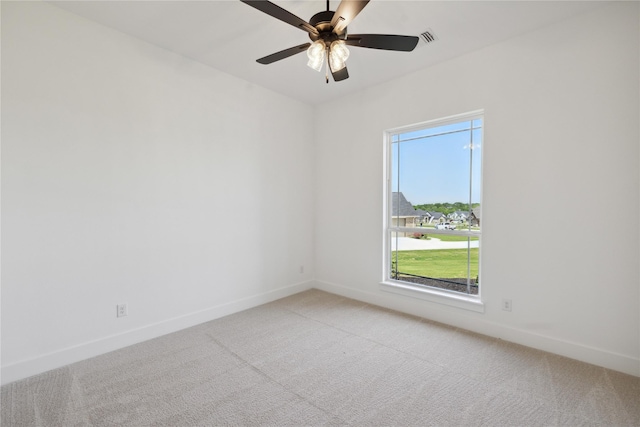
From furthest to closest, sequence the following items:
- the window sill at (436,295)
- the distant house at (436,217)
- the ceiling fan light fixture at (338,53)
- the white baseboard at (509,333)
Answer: the distant house at (436,217) < the window sill at (436,295) < the white baseboard at (509,333) < the ceiling fan light fixture at (338,53)

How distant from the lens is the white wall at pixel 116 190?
2186 millimetres

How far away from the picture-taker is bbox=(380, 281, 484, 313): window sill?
302 centimetres

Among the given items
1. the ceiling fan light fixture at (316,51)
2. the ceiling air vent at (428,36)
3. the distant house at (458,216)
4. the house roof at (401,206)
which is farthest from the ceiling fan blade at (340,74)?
the distant house at (458,216)

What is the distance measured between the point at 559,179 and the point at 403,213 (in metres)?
1.58

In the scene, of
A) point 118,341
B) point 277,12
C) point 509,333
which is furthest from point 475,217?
point 118,341

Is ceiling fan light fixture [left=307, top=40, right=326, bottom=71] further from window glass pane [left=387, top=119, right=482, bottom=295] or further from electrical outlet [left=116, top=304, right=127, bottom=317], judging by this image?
electrical outlet [left=116, top=304, right=127, bottom=317]

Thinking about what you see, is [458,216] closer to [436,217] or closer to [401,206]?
[436,217]

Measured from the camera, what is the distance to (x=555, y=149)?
253cm

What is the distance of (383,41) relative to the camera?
190 centimetres

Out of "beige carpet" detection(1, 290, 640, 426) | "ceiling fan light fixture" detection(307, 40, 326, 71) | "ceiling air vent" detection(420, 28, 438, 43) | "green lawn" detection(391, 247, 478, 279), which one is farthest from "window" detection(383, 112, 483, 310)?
"ceiling fan light fixture" detection(307, 40, 326, 71)

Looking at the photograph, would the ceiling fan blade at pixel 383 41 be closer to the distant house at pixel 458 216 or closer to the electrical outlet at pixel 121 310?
the distant house at pixel 458 216

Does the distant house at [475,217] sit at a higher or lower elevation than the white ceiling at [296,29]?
lower

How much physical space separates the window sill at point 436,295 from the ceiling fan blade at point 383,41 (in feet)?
8.12

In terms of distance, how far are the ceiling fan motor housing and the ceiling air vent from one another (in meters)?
1.15
